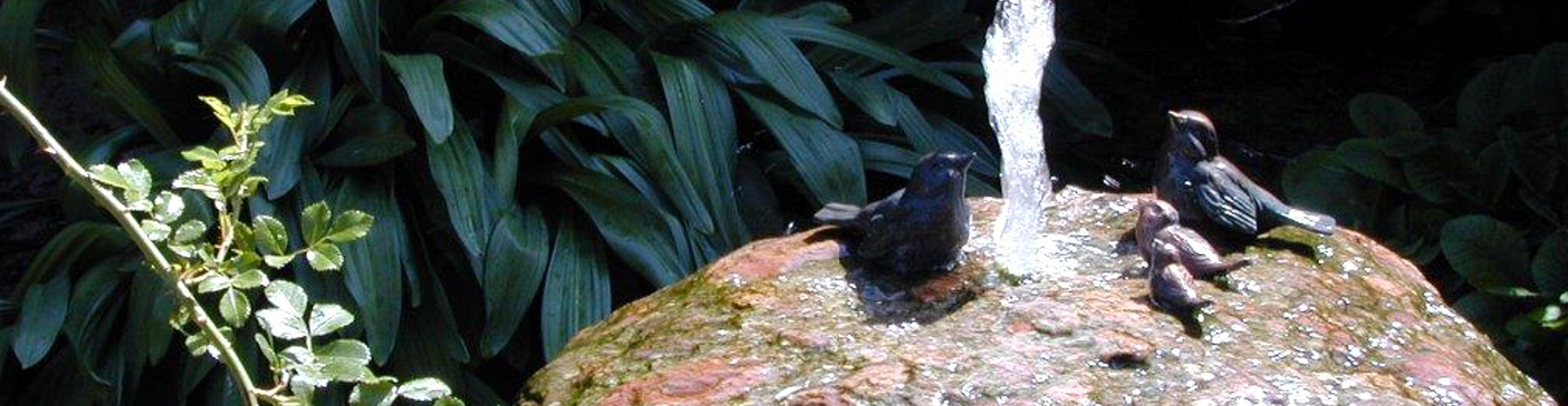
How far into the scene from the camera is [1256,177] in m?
5.05

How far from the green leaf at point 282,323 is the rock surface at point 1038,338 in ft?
1.60

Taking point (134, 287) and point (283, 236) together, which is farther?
point (134, 287)

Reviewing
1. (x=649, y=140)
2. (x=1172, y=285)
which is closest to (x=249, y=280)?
(x=1172, y=285)

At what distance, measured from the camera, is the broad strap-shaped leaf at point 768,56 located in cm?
456

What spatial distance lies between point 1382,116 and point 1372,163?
0.25m

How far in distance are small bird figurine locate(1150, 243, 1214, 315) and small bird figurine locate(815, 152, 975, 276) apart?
0.79 ft

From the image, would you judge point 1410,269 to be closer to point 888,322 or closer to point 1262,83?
point 888,322

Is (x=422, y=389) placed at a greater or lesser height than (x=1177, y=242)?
greater

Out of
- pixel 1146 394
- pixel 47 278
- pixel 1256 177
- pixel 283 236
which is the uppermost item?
pixel 283 236

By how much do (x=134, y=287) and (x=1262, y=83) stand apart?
319 centimetres

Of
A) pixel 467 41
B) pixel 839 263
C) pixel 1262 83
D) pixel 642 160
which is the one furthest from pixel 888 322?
pixel 1262 83

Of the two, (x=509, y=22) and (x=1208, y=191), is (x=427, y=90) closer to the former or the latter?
(x=509, y=22)

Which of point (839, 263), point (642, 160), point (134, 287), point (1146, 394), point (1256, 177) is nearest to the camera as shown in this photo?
point (1146, 394)

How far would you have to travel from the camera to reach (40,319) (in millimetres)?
4156
